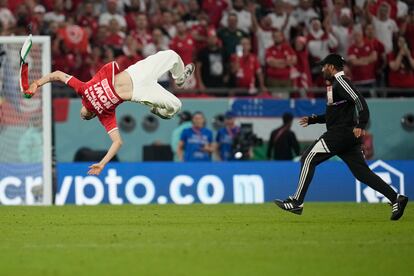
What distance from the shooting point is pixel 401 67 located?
26.5 meters

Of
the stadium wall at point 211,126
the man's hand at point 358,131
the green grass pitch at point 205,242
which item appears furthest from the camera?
the stadium wall at point 211,126

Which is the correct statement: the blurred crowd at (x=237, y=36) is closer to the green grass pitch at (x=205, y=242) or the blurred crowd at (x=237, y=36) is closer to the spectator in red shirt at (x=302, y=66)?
the spectator in red shirt at (x=302, y=66)

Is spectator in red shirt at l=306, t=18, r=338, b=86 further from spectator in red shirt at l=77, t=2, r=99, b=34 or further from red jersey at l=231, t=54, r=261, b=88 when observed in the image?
spectator in red shirt at l=77, t=2, r=99, b=34


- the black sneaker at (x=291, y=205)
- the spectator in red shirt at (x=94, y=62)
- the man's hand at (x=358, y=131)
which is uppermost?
the spectator in red shirt at (x=94, y=62)

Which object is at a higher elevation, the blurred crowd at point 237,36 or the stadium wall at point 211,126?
the blurred crowd at point 237,36

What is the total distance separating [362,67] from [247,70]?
2.77 metres

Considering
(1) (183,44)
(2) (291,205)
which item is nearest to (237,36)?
(1) (183,44)

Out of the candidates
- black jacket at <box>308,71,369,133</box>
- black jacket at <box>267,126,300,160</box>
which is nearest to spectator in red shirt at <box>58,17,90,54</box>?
black jacket at <box>267,126,300,160</box>

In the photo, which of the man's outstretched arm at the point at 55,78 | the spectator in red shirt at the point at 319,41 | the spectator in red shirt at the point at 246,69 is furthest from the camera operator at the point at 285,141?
the man's outstretched arm at the point at 55,78

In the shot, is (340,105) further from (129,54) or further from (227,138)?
(129,54)

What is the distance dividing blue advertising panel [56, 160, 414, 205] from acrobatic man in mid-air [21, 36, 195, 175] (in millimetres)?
6564

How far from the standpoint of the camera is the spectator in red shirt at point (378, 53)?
86.2 ft

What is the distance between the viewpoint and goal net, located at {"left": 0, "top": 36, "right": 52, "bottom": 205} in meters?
21.8

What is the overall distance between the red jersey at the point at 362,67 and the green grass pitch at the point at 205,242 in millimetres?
8059
